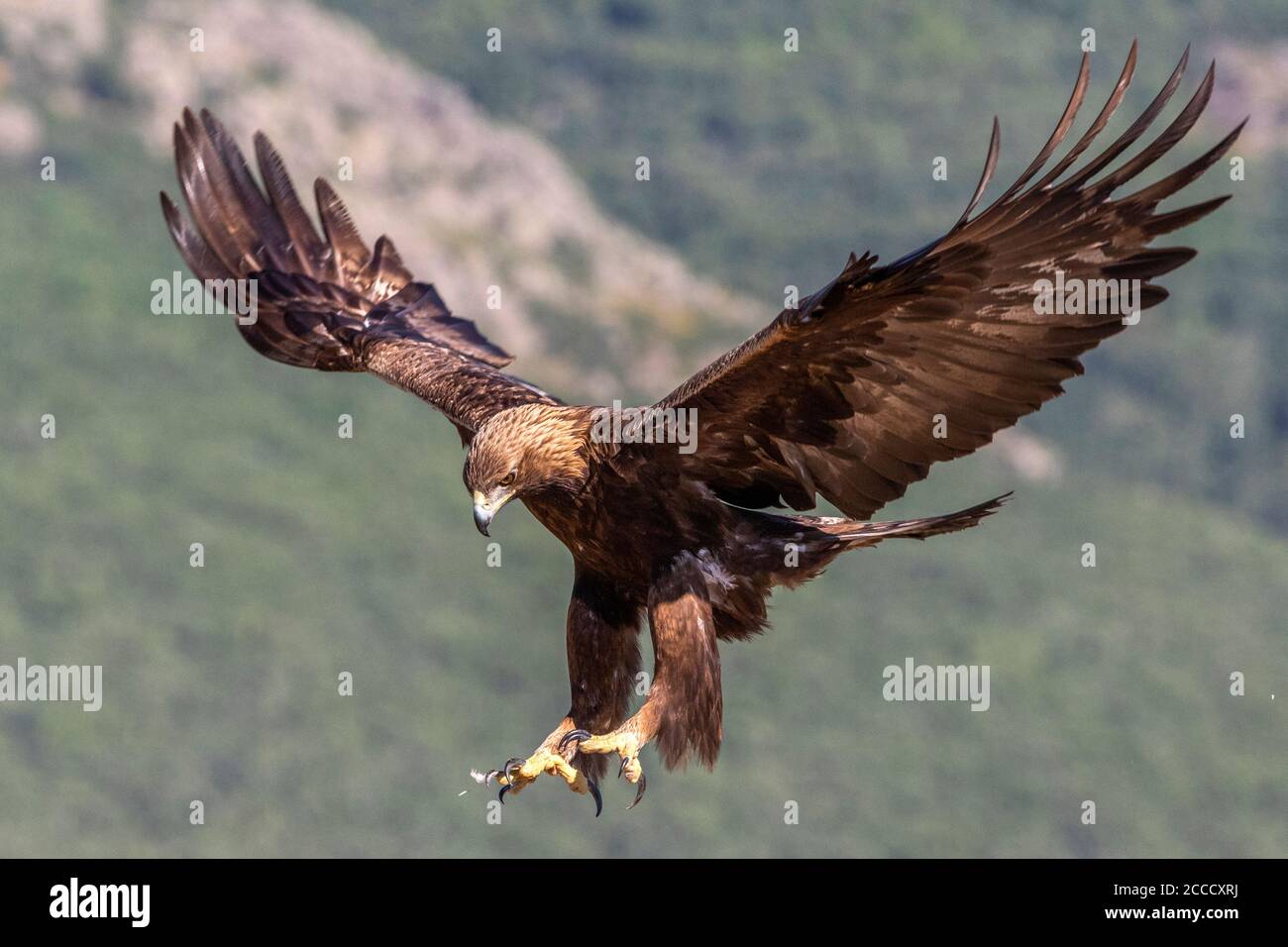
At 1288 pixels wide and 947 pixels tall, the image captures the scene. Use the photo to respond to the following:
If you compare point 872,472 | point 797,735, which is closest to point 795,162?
point 797,735

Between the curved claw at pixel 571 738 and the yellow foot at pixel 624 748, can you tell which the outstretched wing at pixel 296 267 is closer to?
the curved claw at pixel 571 738

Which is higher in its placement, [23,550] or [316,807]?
[23,550]

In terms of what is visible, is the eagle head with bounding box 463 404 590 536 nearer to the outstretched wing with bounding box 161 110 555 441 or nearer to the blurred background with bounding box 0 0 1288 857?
the outstretched wing with bounding box 161 110 555 441

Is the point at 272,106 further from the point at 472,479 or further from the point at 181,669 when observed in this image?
the point at 472,479
